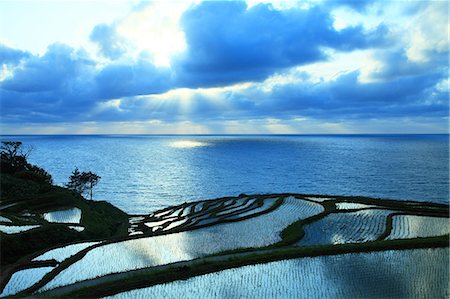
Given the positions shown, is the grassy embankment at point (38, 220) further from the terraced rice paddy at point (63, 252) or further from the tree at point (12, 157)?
the tree at point (12, 157)

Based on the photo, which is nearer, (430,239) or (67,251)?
(430,239)

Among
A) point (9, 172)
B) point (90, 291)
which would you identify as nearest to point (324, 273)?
point (90, 291)

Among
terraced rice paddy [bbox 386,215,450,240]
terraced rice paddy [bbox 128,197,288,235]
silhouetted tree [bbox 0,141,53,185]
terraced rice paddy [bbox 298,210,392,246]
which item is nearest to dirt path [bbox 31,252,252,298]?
terraced rice paddy [bbox 298,210,392,246]

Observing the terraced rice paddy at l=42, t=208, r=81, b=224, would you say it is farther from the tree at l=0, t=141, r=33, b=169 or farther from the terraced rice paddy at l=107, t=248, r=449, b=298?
the tree at l=0, t=141, r=33, b=169

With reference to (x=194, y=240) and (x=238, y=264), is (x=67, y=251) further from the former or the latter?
(x=238, y=264)

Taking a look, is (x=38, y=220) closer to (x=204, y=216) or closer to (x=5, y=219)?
(x=5, y=219)
